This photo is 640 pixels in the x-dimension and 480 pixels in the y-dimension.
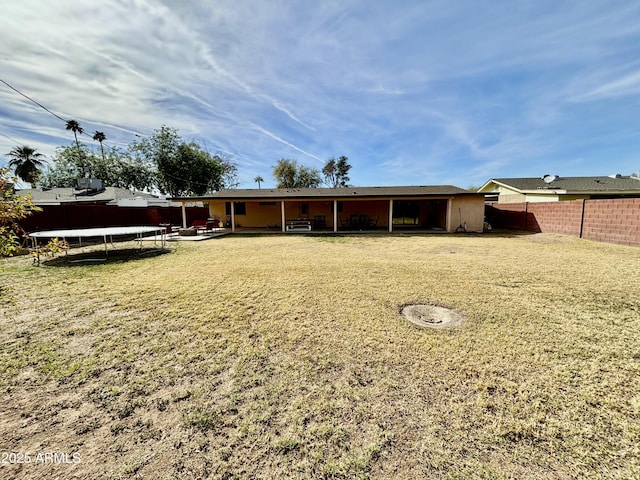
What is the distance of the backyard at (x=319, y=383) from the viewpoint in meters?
1.73

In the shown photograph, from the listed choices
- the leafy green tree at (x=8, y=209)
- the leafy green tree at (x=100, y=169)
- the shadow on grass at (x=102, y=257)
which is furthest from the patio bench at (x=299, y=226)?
the leafy green tree at (x=100, y=169)

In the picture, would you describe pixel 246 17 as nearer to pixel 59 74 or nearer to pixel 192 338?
pixel 59 74

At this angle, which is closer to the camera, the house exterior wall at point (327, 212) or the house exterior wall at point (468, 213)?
the house exterior wall at point (468, 213)

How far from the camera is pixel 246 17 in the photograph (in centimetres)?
848

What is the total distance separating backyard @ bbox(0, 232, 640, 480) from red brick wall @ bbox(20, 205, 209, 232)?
912cm

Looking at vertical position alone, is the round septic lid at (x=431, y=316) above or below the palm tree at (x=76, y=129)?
below

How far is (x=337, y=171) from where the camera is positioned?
1763 inches

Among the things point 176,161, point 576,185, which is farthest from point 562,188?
point 176,161

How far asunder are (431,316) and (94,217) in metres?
17.1

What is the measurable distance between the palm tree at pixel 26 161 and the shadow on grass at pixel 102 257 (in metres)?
33.3

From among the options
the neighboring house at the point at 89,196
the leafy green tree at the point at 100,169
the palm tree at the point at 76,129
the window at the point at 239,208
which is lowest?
the window at the point at 239,208

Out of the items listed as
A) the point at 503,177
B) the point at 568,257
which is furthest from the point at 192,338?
the point at 503,177

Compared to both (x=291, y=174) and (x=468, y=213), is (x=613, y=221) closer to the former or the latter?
(x=468, y=213)

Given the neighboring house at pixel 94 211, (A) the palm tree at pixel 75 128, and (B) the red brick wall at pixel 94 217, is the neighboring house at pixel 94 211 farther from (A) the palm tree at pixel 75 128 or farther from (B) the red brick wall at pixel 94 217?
(A) the palm tree at pixel 75 128
